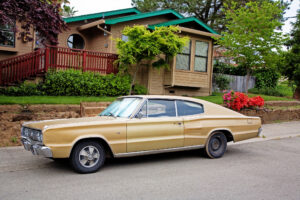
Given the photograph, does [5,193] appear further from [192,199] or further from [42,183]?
[192,199]

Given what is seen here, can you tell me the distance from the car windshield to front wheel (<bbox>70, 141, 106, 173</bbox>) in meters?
0.90

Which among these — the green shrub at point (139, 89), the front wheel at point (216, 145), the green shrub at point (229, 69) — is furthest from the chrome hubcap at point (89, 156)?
the green shrub at point (229, 69)

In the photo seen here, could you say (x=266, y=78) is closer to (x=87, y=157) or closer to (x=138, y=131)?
(x=138, y=131)

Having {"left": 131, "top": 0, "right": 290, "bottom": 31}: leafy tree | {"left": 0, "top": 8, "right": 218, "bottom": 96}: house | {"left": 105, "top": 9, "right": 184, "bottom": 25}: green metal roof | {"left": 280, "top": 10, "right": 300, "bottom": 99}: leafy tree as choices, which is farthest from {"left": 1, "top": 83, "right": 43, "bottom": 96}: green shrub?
{"left": 131, "top": 0, "right": 290, "bottom": 31}: leafy tree

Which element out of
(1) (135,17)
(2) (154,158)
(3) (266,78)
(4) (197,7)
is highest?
(4) (197,7)

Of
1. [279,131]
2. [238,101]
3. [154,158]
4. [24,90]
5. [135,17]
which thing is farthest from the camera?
[135,17]

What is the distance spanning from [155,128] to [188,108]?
1.12 metres

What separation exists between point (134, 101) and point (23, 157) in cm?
284

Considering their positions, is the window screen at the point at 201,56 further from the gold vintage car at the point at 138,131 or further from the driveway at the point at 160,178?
the driveway at the point at 160,178

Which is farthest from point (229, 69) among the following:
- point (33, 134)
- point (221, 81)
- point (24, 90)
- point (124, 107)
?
point (33, 134)

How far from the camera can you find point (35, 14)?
8.23 metres

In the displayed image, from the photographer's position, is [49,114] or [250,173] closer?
[250,173]

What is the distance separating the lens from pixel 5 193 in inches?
171

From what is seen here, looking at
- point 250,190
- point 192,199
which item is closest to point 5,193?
point 192,199
